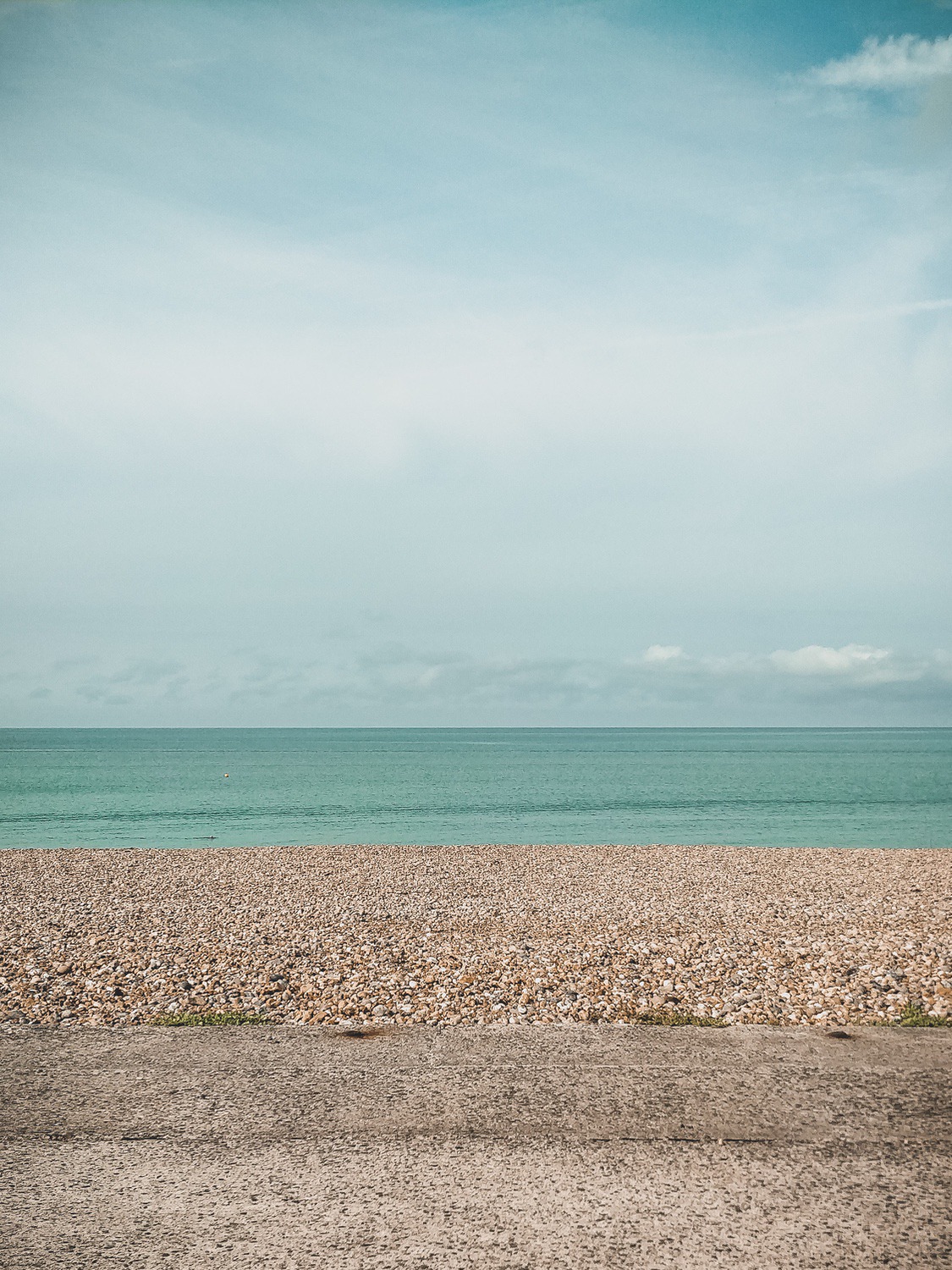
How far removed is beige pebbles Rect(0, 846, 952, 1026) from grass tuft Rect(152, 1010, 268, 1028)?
0.24 metres

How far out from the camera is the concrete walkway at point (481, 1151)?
13.6 feet

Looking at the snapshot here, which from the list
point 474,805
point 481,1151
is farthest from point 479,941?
point 474,805

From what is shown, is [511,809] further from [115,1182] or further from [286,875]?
[115,1182]

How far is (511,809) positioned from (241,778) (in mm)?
29884

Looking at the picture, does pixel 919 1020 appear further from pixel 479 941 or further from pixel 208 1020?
pixel 208 1020

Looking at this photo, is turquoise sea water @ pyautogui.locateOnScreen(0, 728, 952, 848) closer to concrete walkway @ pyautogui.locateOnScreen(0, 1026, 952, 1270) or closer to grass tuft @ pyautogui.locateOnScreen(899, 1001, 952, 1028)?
grass tuft @ pyautogui.locateOnScreen(899, 1001, 952, 1028)

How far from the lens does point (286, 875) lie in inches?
741

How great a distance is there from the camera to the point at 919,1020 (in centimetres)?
752

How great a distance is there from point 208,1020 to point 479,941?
4.40 metres

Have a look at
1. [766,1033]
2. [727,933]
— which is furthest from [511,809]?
[766,1033]

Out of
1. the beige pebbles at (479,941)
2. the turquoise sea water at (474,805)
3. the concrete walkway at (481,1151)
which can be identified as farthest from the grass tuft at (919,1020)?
the turquoise sea water at (474,805)

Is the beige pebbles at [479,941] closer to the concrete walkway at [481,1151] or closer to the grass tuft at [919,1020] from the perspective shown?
the grass tuft at [919,1020]

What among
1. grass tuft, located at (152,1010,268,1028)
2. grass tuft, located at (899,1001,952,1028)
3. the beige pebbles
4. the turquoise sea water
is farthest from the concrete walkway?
the turquoise sea water

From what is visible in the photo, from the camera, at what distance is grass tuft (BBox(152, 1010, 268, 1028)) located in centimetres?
753
